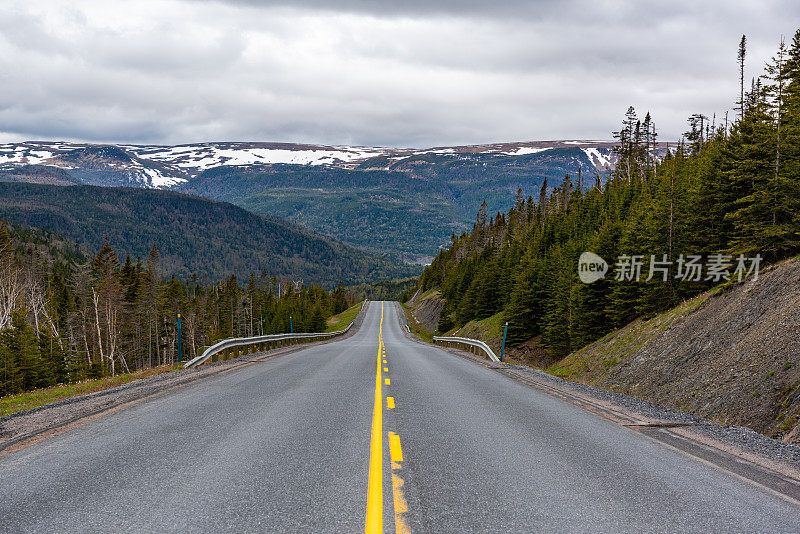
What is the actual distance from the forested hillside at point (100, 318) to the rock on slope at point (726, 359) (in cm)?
3039

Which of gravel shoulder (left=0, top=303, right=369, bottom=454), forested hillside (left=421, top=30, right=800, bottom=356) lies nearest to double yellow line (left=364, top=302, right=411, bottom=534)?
gravel shoulder (left=0, top=303, right=369, bottom=454)

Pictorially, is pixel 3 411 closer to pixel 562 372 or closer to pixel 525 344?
pixel 562 372

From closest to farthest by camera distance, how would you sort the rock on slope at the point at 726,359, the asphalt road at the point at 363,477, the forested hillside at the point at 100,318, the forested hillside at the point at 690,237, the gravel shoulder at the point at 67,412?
the asphalt road at the point at 363,477
the gravel shoulder at the point at 67,412
the rock on slope at the point at 726,359
the forested hillside at the point at 690,237
the forested hillside at the point at 100,318

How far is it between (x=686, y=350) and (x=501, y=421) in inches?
354

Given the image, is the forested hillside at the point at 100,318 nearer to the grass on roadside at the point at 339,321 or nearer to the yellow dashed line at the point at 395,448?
the grass on roadside at the point at 339,321

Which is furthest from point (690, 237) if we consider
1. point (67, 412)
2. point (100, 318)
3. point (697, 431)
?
point (100, 318)

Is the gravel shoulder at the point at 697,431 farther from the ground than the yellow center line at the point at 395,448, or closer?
closer

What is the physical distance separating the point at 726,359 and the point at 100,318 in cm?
5222

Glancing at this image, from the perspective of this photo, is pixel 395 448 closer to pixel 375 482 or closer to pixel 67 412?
pixel 375 482

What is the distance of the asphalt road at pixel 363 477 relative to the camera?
13.0ft

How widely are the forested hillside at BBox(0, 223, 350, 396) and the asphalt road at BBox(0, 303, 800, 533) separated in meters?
28.0

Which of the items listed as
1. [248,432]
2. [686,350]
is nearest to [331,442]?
[248,432]

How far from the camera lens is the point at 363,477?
4895mm

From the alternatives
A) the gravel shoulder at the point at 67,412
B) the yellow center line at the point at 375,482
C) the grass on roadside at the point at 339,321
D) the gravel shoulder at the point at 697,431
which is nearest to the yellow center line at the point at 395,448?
the yellow center line at the point at 375,482
